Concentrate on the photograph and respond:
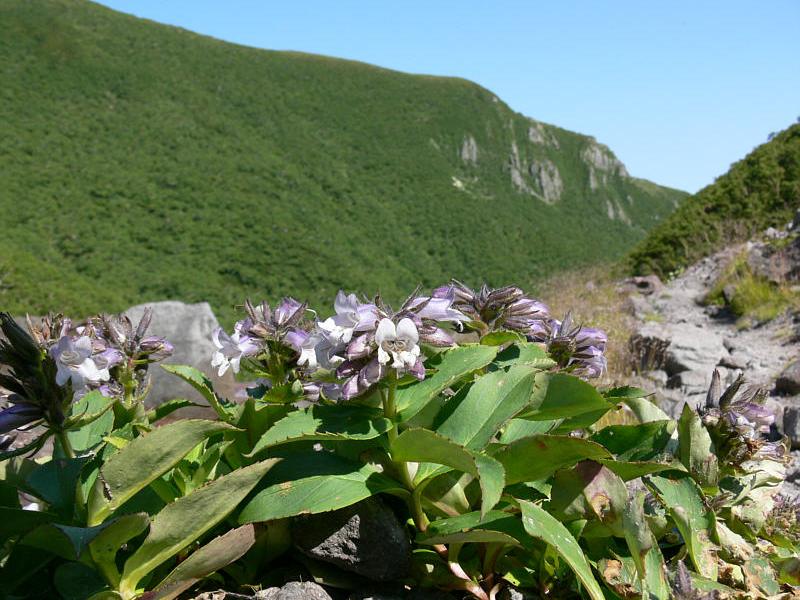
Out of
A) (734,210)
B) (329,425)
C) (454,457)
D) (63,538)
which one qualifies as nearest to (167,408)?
(63,538)

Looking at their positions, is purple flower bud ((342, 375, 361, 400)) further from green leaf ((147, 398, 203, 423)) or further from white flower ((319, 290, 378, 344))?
green leaf ((147, 398, 203, 423))

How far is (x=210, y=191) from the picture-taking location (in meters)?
42.3

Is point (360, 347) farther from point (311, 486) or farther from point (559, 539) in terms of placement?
point (559, 539)

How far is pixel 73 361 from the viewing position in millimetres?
1577

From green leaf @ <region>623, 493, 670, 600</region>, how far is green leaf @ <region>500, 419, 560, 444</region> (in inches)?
14.8

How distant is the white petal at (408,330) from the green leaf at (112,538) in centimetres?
68

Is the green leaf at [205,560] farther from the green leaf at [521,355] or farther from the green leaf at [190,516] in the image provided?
the green leaf at [521,355]

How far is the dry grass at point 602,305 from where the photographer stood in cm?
606

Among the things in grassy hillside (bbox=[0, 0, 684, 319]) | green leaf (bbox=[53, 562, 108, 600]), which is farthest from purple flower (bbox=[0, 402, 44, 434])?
grassy hillside (bbox=[0, 0, 684, 319])

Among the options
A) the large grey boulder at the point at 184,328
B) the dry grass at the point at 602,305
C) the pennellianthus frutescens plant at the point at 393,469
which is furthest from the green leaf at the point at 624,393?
the large grey boulder at the point at 184,328

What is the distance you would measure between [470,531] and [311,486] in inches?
15.2

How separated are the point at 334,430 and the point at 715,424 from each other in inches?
49.5

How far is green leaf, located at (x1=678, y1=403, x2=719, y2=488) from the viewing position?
188 cm

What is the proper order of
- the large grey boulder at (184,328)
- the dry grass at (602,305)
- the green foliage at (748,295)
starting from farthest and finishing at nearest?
1. the large grey boulder at (184,328)
2. the green foliage at (748,295)
3. the dry grass at (602,305)
